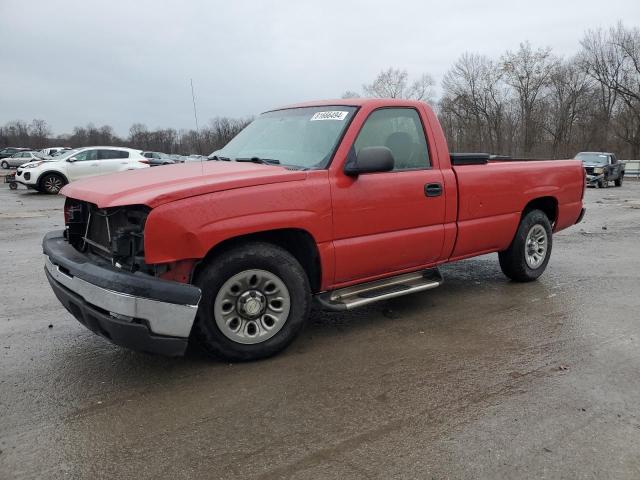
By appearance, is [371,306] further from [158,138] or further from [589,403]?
[158,138]

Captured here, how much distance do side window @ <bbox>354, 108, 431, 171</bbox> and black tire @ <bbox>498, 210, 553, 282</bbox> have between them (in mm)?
1675

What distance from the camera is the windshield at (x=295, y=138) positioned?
423 centimetres

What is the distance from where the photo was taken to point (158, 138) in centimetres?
7725

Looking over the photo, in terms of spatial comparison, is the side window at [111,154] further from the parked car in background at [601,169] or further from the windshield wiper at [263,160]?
the parked car in background at [601,169]

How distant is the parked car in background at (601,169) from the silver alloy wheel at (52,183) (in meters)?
21.9

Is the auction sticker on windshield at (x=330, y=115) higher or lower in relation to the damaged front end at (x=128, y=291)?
higher

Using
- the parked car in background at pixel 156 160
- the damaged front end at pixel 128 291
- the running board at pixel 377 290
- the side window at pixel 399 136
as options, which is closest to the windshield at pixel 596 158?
the parked car in background at pixel 156 160

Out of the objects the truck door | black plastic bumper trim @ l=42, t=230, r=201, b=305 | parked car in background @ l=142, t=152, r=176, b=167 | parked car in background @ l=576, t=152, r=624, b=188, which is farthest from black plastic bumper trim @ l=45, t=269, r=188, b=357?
parked car in background @ l=576, t=152, r=624, b=188

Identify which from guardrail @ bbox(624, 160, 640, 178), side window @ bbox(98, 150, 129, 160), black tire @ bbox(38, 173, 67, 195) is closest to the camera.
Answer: black tire @ bbox(38, 173, 67, 195)

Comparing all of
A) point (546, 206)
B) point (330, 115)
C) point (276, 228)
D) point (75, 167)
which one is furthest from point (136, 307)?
point (75, 167)

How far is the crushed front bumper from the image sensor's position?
316cm

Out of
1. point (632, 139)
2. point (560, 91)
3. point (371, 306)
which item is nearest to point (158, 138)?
point (560, 91)

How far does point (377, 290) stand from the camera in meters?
4.43

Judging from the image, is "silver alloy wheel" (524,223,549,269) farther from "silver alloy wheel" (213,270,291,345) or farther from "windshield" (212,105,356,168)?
"silver alloy wheel" (213,270,291,345)
